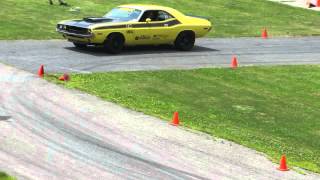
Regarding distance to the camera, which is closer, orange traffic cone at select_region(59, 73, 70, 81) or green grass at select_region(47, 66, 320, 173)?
green grass at select_region(47, 66, 320, 173)

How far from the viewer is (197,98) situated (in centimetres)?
1645

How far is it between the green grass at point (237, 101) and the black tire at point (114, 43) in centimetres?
289

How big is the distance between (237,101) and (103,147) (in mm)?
5938

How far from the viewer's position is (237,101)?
16.6 m

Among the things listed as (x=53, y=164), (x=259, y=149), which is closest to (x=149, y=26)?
(x=259, y=149)

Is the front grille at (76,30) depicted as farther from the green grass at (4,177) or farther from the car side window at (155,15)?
the green grass at (4,177)

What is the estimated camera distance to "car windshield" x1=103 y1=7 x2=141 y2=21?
21.9 metres

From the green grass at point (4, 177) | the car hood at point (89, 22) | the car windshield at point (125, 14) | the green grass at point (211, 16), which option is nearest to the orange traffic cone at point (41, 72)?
the car hood at point (89, 22)

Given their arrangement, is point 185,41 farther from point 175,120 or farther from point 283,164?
point 283,164

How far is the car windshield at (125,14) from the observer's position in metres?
21.9

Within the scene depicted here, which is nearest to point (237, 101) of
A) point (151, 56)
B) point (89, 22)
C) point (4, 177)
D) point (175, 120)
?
point (175, 120)

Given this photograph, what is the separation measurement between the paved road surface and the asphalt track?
436 cm

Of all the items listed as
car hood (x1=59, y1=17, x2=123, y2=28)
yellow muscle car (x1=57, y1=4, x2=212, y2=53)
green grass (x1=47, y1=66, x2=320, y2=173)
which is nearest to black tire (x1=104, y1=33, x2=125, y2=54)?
yellow muscle car (x1=57, y1=4, x2=212, y2=53)

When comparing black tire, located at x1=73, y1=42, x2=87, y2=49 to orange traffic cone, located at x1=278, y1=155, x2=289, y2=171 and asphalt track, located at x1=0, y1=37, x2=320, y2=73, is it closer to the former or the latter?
asphalt track, located at x1=0, y1=37, x2=320, y2=73
